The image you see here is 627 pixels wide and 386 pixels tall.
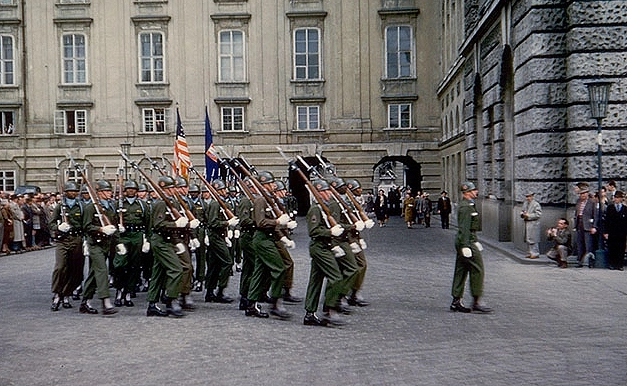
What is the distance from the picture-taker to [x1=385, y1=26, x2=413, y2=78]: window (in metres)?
39.6

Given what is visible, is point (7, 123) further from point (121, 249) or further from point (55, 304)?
point (121, 249)

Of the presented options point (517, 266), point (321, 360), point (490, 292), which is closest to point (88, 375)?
point (321, 360)

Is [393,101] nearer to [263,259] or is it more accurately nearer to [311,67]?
[311,67]

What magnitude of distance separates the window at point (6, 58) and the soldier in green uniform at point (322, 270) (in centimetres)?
3402

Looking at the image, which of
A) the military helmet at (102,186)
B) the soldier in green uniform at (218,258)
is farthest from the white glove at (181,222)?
the military helmet at (102,186)

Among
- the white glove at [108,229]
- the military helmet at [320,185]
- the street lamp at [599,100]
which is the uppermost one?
the street lamp at [599,100]

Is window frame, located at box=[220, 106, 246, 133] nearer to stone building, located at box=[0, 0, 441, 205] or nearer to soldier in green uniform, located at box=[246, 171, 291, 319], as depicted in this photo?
stone building, located at box=[0, 0, 441, 205]

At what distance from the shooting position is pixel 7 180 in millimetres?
40125

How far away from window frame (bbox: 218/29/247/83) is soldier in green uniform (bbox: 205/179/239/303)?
27.0 m

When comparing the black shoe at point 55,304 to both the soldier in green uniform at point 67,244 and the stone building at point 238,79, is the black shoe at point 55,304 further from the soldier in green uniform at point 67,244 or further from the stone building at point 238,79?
the stone building at point 238,79

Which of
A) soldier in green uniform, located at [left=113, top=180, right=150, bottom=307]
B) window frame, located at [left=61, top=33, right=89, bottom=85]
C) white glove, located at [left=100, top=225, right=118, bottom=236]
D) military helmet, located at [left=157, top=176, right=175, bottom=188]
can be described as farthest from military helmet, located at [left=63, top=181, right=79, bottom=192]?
window frame, located at [left=61, top=33, right=89, bottom=85]

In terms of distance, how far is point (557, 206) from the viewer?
18.0 metres

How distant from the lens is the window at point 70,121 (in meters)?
40.1

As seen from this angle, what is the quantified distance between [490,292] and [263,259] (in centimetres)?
437
